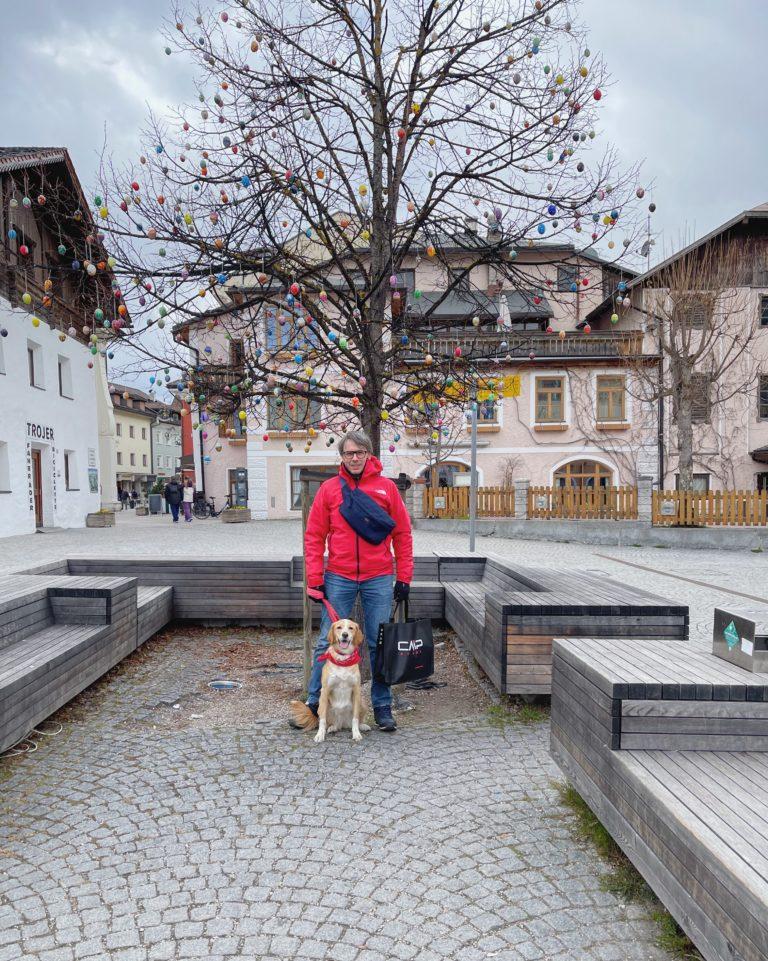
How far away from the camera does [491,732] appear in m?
4.59

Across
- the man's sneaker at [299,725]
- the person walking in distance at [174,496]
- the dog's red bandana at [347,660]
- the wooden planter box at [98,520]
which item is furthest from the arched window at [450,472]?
the dog's red bandana at [347,660]

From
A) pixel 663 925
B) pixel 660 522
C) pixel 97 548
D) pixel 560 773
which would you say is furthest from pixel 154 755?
pixel 660 522

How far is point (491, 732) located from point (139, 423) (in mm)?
70957

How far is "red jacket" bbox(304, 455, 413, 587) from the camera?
4617 millimetres

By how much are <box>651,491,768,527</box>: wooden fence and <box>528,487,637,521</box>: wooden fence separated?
80 cm

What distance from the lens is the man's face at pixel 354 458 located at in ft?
14.7

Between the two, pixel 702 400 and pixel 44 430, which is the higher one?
pixel 702 400

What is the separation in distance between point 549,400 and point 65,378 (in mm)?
19174

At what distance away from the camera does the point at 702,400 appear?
96.6ft

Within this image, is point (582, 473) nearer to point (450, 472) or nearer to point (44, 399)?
point (450, 472)

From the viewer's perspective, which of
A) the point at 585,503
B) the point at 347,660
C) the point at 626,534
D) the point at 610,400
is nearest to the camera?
the point at 347,660

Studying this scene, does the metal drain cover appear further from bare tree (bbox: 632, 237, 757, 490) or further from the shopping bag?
→ bare tree (bbox: 632, 237, 757, 490)

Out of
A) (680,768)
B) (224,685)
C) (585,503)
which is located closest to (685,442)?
(585,503)

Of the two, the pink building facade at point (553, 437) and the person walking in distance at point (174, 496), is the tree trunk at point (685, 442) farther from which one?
the person walking in distance at point (174, 496)
